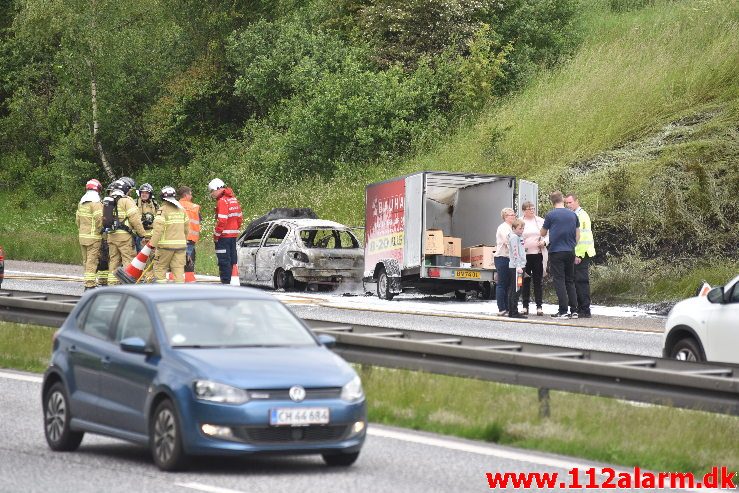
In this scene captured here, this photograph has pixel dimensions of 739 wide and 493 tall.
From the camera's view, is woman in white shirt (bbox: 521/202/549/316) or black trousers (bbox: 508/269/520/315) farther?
woman in white shirt (bbox: 521/202/549/316)

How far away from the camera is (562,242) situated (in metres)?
24.4

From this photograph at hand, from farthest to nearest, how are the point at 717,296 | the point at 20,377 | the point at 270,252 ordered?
the point at 270,252 < the point at 20,377 < the point at 717,296

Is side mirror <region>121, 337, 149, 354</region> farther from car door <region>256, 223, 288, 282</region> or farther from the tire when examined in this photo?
car door <region>256, 223, 288, 282</region>

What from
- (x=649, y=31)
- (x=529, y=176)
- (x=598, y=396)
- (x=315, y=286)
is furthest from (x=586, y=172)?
(x=598, y=396)

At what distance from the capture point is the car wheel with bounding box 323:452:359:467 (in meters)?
10.8

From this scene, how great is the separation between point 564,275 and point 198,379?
1493cm

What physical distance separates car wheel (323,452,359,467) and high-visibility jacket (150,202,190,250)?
13505 millimetres

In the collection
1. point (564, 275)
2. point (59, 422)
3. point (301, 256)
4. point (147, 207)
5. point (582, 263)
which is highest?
point (147, 207)

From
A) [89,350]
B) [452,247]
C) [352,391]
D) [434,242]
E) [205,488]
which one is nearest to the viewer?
[205,488]

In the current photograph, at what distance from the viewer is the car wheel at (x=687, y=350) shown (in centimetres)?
1559

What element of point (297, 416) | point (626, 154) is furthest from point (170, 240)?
point (297, 416)

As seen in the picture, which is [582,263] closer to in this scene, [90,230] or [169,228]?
[169,228]

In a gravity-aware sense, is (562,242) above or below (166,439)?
above

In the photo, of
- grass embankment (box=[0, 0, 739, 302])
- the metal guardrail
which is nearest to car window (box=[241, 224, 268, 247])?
grass embankment (box=[0, 0, 739, 302])
